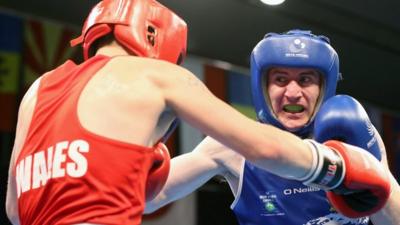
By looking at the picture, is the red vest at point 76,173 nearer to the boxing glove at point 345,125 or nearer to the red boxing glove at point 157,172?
the red boxing glove at point 157,172

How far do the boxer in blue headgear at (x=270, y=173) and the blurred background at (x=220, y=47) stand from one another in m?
2.44

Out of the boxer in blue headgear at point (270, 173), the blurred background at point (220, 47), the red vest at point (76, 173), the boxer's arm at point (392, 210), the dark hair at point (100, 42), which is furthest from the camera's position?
the blurred background at point (220, 47)

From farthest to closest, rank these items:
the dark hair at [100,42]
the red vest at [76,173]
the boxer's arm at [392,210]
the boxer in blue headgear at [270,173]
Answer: the boxer in blue headgear at [270,173] < the boxer's arm at [392,210] < the dark hair at [100,42] < the red vest at [76,173]

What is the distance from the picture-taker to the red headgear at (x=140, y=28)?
4.79 feet

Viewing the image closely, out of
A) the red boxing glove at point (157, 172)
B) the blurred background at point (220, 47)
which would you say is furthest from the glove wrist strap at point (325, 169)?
the blurred background at point (220, 47)

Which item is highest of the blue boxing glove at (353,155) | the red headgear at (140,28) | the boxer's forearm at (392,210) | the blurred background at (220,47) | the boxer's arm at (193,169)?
the red headgear at (140,28)

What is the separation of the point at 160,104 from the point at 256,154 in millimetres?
217

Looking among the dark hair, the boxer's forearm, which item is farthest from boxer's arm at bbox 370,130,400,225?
the dark hair

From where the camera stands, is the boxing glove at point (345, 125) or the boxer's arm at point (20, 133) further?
the boxing glove at point (345, 125)

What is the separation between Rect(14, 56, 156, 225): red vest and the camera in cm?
125

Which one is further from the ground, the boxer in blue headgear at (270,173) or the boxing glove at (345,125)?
the boxing glove at (345,125)

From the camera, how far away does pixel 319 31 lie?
5.58 m

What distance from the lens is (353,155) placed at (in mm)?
1437

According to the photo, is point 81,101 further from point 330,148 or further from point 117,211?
point 330,148
